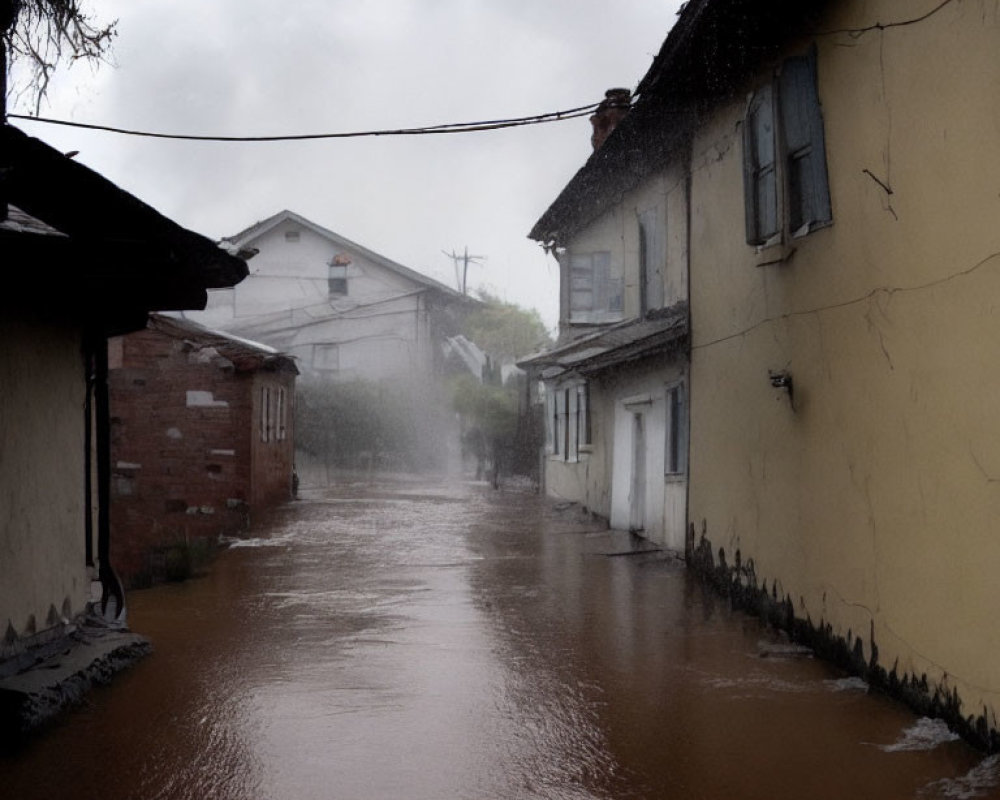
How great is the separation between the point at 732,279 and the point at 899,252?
4154 millimetres

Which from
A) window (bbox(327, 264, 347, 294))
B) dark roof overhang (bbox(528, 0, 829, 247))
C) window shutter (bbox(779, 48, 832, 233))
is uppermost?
window (bbox(327, 264, 347, 294))

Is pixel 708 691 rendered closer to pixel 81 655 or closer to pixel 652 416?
pixel 81 655

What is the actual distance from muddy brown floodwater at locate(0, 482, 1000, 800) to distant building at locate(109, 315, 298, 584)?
6.93 m

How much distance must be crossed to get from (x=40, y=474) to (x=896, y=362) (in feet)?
18.0

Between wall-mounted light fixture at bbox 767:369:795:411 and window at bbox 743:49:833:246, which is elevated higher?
window at bbox 743:49:833:246

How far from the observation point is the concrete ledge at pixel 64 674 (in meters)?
6.11

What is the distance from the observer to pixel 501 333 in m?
45.2

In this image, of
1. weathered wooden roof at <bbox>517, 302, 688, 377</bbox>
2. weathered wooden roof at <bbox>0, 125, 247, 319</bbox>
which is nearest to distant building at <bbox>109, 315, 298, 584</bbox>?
weathered wooden roof at <bbox>517, 302, 688, 377</bbox>

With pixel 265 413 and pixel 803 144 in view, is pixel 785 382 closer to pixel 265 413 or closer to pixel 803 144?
pixel 803 144

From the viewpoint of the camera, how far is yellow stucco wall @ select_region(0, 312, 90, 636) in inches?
265

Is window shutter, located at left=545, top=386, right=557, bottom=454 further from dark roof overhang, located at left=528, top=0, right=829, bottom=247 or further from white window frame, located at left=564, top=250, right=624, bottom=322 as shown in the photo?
dark roof overhang, located at left=528, top=0, right=829, bottom=247

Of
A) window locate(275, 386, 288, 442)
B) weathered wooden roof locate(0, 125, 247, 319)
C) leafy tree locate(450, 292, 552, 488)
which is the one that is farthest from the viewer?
leafy tree locate(450, 292, 552, 488)

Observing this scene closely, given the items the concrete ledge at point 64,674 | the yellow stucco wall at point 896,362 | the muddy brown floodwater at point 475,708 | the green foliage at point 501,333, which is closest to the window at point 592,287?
the muddy brown floodwater at point 475,708

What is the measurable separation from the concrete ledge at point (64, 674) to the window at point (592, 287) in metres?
11.8
